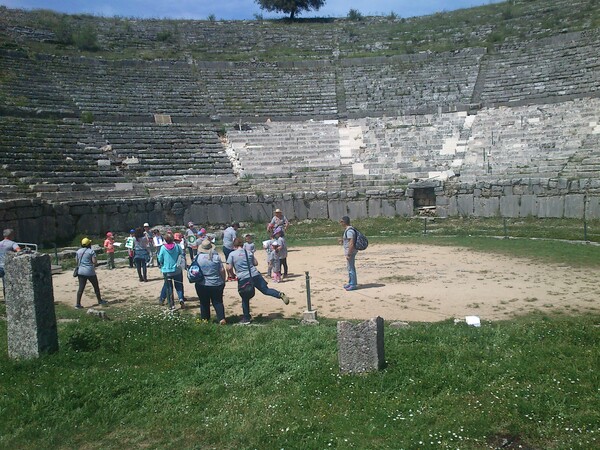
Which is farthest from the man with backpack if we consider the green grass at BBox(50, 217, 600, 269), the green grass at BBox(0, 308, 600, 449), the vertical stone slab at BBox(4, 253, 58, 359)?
the vertical stone slab at BBox(4, 253, 58, 359)

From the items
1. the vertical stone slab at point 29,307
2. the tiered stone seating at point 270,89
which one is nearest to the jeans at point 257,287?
the vertical stone slab at point 29,307

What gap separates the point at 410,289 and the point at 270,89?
26.7 m

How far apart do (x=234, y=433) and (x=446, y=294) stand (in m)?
7.38

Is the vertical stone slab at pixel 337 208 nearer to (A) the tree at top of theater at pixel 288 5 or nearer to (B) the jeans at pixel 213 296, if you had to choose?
(B) the jeans at pixel 213 296

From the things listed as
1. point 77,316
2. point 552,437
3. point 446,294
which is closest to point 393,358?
point 552,437

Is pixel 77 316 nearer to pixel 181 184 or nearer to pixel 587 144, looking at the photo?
pixel 181 184

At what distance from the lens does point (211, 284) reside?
→ 1036 centimetres

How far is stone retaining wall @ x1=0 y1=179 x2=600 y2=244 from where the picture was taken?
900 inches

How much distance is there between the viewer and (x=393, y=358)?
23.4 feet

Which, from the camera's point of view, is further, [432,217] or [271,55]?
[271,55]

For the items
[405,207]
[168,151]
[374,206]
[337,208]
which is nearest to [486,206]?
[405,207]

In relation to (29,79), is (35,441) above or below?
below

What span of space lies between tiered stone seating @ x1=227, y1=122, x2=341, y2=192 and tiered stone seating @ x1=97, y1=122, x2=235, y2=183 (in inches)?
44.8

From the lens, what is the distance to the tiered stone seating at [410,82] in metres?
33.5
